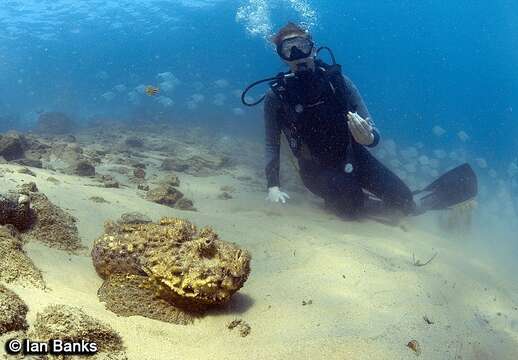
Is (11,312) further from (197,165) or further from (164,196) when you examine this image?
(197,165)

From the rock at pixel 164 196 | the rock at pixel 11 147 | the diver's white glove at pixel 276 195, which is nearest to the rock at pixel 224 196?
the rock at pixel 164 196

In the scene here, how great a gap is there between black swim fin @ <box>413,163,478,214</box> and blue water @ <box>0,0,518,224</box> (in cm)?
1555

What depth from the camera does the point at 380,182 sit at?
291 inches

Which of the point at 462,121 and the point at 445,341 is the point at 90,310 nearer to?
the point at 445,341

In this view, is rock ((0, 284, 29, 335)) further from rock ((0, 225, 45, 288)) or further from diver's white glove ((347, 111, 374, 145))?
diver's white glove ((347, 111, 374, 145))

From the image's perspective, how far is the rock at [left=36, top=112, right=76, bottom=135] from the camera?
803 inches

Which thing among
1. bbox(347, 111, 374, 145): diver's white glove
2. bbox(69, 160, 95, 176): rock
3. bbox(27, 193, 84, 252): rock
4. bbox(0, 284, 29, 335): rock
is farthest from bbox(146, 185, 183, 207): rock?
bbox(0, 284, 29, 335): rock

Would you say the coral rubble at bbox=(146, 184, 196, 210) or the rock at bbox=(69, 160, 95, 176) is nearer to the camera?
the coral rubble at bbox=(146, 184, 196, 210)

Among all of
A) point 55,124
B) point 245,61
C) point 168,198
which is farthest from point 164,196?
point 245,61

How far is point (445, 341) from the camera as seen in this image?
3094 mm

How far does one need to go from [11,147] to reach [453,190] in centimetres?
960

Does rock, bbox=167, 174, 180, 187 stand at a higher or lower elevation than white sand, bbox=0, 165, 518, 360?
lower

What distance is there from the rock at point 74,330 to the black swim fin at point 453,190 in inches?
282

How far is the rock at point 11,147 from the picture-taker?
7.91 meters
